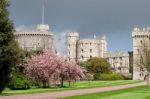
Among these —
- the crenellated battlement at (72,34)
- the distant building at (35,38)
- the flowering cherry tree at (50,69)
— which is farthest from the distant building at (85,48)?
the flowering cherry tree at (50,69)

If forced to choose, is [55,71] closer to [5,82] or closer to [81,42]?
[5,82]

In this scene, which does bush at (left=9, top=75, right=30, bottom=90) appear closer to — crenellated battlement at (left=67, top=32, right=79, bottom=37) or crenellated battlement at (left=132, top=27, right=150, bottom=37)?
crenellated battlement at (left=132, top=27, right=150, bottom=37)

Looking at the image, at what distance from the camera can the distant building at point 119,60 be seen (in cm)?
16488

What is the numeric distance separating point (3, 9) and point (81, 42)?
134805mm

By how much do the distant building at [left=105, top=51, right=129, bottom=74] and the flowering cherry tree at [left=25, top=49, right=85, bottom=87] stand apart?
92645 millimetres

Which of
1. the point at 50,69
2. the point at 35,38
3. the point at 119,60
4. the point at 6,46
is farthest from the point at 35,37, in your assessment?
the point at 6,46

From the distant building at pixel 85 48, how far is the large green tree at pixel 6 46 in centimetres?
12838

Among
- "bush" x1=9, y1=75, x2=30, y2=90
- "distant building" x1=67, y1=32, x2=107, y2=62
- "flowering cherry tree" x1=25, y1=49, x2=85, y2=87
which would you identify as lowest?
"bush" x1=9, y1=75, x2=30, y2=90

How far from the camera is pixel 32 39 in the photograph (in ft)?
484

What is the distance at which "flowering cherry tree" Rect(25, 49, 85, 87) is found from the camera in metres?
67.3

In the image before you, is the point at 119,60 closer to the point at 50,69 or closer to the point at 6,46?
the point at 50,69

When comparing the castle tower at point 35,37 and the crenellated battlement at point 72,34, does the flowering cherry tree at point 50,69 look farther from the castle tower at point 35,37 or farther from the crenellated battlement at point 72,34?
the crenellated battlement at point 72,34

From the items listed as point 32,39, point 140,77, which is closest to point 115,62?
point 140,77

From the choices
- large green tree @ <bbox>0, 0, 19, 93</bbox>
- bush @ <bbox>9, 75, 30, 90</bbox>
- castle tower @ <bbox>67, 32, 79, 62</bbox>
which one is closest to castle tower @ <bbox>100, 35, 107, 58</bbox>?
castle tower @ <bbox>67, 32, 79, 62</bbox>
